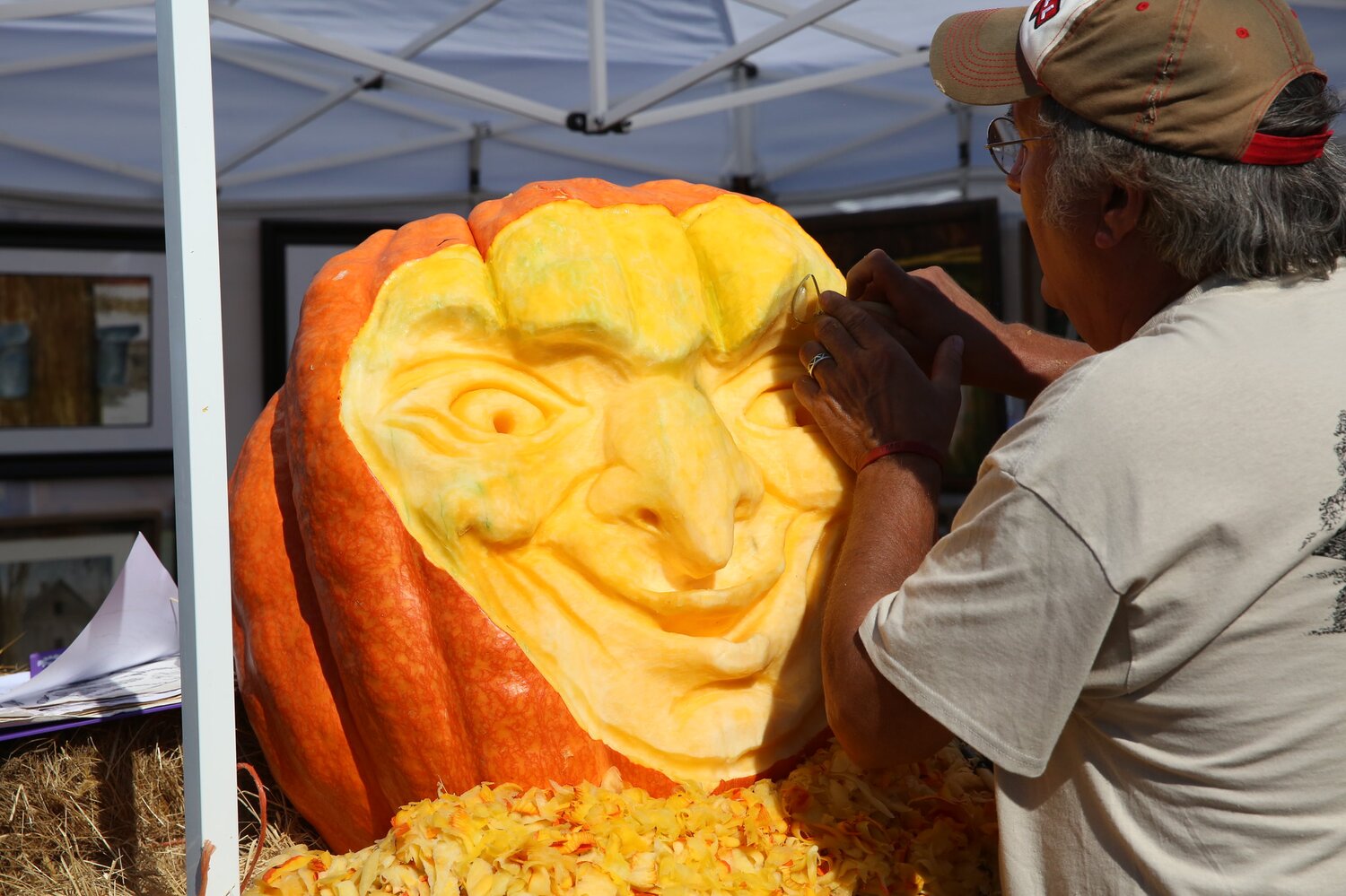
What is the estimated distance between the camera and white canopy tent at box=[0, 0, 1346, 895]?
3.95m

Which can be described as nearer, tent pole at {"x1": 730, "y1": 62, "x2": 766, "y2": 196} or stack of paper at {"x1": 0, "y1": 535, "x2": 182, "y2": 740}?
stack of paper at {"x1": 0, "y1": 535, "x2": 182, "y2": 740}

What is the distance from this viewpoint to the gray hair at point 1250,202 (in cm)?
109

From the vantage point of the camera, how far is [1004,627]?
1063 millimetres

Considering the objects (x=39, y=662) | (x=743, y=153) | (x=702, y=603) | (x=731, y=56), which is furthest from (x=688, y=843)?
(x=743, y=153)

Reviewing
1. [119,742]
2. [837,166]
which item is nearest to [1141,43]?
[119,742]

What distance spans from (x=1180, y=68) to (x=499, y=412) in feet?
2.96

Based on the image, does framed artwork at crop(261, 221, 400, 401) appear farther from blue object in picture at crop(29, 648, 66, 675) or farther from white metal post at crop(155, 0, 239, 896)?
white metal post at crop(155, 0, 239, 896)

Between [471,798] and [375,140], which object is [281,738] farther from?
[375,140]

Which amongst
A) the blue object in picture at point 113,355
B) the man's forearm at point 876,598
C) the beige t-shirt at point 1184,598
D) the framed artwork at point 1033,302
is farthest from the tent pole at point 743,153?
the beige t-shirt at point 1184,598

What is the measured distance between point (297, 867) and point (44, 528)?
379 cm

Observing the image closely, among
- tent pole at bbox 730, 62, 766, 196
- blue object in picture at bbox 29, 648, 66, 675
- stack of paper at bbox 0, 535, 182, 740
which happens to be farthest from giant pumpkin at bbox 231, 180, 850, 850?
tent pole at bbox 730, 62, 766, 196

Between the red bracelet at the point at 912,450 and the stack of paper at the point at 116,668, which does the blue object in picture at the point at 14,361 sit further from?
the red bracelet at the point at 912,450

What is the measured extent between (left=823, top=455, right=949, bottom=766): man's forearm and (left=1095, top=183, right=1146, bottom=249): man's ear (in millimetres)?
352

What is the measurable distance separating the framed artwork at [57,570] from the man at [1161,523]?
417cm
